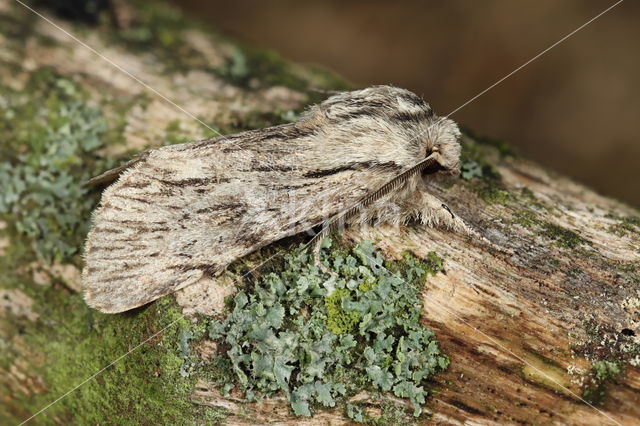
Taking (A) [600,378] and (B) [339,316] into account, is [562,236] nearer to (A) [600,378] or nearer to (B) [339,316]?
(A) [600,378]

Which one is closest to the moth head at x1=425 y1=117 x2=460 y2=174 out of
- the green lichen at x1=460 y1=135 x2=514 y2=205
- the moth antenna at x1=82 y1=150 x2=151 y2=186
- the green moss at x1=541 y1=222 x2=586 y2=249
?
the green lichen at x1=460 y1=135 x2=514 y2=205

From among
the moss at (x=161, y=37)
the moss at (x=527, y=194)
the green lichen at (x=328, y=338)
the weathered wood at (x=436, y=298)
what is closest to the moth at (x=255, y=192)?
the weathered wood at (x=436, y=298)

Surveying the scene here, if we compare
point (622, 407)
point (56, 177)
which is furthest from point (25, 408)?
point (622, 407)

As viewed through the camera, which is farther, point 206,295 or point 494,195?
point 494,195

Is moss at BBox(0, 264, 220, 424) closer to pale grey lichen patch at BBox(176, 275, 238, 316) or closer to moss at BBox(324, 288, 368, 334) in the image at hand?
pale grey lichen patch at BBox(176, 275, 238, 316)

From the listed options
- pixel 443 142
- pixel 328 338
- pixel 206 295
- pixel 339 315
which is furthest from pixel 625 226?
pixel 206 295

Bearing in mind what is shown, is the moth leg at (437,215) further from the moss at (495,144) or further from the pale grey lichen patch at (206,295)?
the moss at (495,144)
